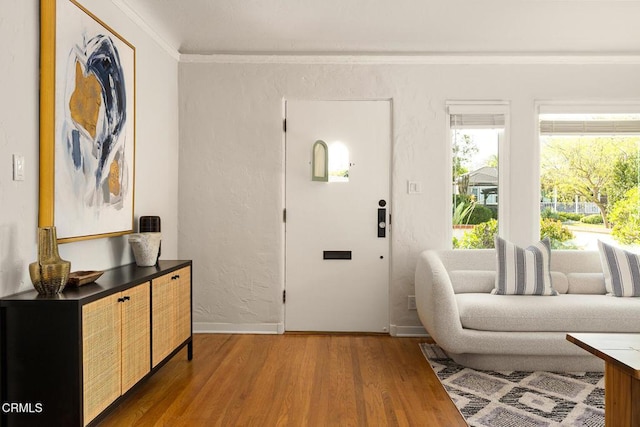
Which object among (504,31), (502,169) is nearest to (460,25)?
(504,31)

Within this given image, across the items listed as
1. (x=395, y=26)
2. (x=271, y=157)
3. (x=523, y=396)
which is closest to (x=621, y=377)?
(x=523, y=396)

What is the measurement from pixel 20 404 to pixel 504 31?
13.0 feet

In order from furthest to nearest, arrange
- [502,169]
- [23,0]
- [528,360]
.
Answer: [502,169] → [528,360] → [23,0]

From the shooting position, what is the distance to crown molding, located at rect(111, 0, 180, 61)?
11.1 ft

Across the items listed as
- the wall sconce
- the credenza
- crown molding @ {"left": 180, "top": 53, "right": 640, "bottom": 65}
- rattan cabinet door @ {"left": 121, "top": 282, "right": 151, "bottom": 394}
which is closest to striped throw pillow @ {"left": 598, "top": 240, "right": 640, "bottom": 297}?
crown molding @ {"left": 180, "top": 53, "right": 640, "bottom": 65}

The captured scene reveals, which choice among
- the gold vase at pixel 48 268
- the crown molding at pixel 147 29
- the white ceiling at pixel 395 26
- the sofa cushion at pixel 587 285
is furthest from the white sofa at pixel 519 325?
the crown molding at pixel 147 29

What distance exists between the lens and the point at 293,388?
316cm

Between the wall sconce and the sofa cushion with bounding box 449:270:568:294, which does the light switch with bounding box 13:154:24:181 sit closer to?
the wall sconce

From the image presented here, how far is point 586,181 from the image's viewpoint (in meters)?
4.62

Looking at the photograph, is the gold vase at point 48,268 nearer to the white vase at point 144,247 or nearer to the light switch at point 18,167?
the light switch at point 18,167

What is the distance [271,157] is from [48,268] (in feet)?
8.28

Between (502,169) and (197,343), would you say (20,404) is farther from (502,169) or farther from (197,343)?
(502,169)

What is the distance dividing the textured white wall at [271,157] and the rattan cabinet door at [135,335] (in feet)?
5.40

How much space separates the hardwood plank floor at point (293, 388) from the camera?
2709 mm
